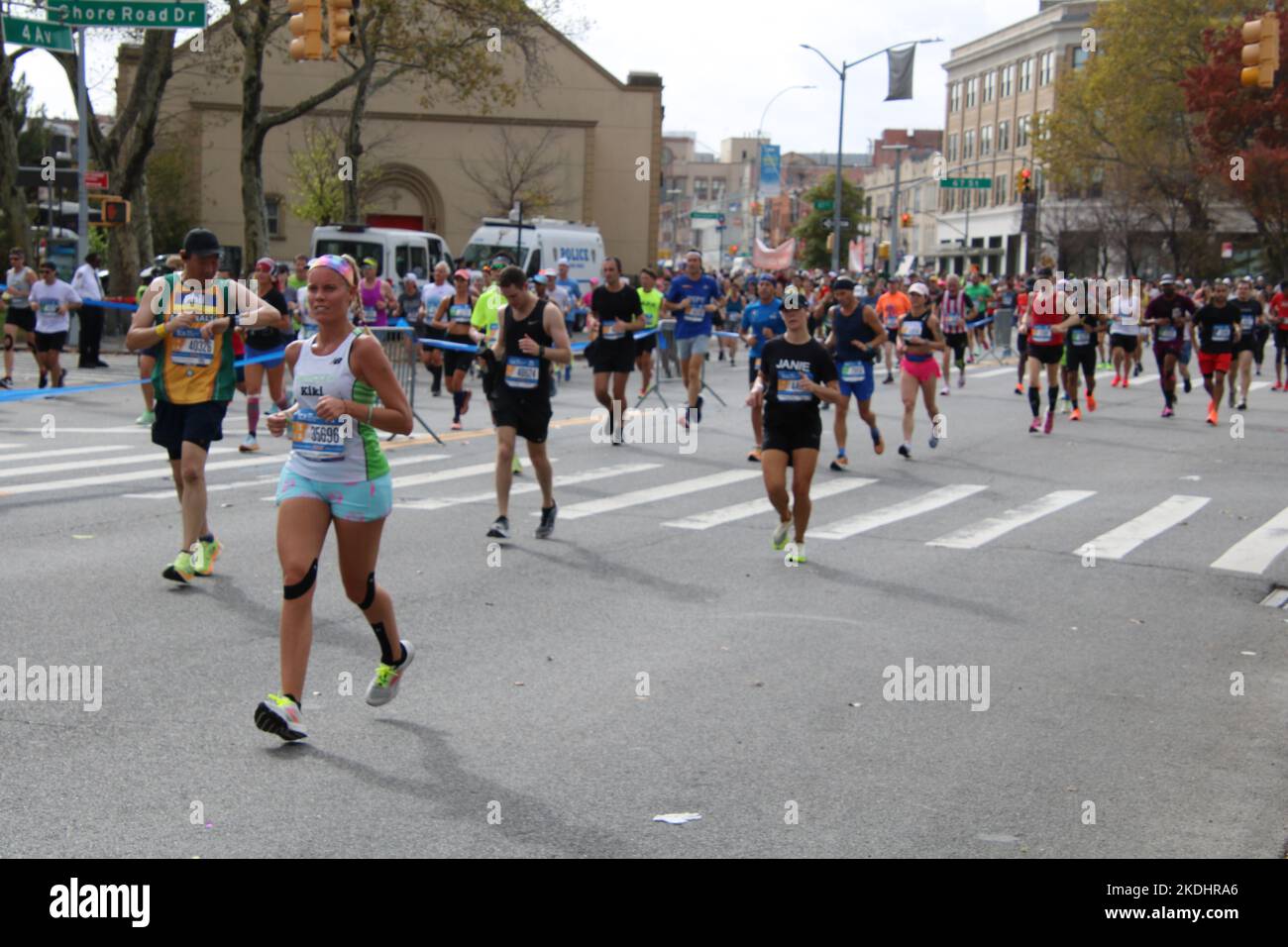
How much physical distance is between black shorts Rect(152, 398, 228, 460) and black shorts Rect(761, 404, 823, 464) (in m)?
3.82

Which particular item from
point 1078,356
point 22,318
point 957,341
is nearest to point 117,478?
point 22,318

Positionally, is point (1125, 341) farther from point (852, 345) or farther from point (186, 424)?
point (186, 424)

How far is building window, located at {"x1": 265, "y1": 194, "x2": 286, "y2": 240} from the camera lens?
61.5 metres

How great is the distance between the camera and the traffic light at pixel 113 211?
27.7m

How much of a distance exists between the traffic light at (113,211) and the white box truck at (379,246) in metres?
7.96

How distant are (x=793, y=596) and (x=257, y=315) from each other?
3.63m

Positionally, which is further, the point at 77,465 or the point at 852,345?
the point at 852,345

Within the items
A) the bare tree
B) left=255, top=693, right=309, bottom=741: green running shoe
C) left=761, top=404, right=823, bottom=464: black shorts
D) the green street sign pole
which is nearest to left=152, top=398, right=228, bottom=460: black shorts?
left=255, top=693, right=309, bottom=741: green running shoe

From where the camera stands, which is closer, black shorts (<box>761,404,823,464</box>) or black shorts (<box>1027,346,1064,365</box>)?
black shorts (<box>761,404,823,464</box>)

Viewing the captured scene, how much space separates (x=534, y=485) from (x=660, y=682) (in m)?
7.06

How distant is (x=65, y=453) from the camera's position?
52.0 feet

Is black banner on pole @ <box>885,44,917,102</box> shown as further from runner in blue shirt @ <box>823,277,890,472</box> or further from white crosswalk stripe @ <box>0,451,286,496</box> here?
white crosswalk stripe @ <box>0,451,286,496</box>

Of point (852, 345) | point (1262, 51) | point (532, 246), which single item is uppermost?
point (1262, 51)

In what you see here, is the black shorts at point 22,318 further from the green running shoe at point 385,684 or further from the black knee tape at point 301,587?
the black knee tape at point 301,587
